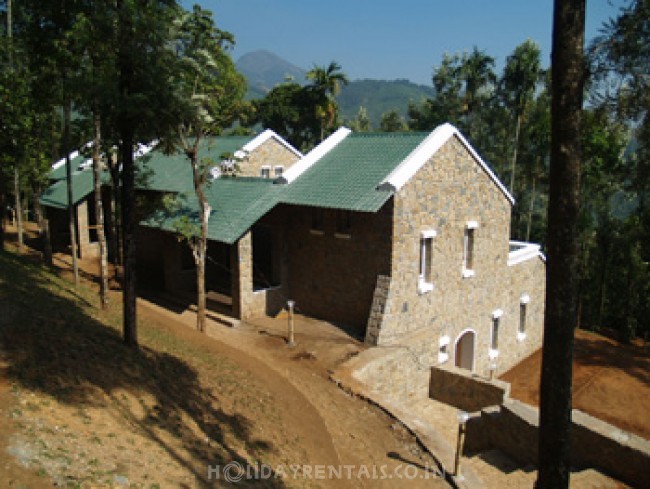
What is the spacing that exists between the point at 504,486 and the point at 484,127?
35015 mm

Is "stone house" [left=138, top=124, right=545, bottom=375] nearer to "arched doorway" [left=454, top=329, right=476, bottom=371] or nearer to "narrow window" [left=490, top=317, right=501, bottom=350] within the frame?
"arched doorway" [left=454, top=329, right=476, bottom=371]

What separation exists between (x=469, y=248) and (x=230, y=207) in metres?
8.94

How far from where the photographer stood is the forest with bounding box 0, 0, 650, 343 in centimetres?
836

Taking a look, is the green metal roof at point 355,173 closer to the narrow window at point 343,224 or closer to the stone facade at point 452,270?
the narrow window at point 343,224

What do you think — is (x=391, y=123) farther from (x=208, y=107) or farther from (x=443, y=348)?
(x=208, y=107)

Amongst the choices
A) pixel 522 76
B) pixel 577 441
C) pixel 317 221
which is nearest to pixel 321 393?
pixel 577 441

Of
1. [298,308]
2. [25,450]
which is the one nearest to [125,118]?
[25,450]

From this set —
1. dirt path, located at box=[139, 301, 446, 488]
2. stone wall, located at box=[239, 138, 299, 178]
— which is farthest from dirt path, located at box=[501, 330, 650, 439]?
stone wall, located at box=[239, 138, 299, 178]

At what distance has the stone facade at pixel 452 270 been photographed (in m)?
15.0

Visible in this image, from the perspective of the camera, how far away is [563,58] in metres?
5.21

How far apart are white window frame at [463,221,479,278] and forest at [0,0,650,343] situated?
207 inches

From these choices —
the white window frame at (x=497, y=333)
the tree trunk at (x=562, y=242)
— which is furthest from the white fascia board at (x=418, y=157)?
the tree trunk at (x=562, y=242)

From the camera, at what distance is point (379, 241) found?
1499cm

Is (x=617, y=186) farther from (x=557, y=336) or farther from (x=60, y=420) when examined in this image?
(x=60, y=420)
